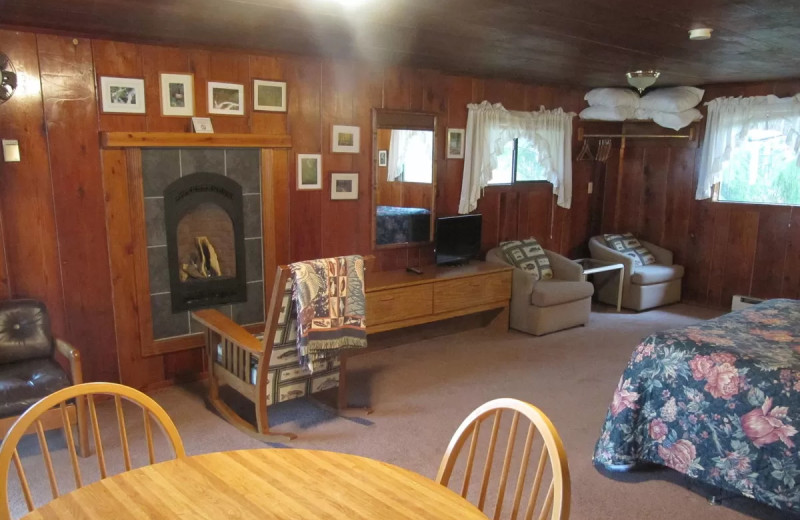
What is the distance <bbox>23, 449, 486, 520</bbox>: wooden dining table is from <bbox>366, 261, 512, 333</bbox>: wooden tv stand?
8.85 ft

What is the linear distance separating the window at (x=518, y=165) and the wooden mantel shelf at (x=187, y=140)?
2394 mm

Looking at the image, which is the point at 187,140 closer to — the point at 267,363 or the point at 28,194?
the point at 28,194

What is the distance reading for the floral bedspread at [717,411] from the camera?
250 cm

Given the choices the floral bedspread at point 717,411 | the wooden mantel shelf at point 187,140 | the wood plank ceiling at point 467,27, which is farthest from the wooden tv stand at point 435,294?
the floral bedspread at point 717,411

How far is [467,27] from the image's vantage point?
320 centimetres

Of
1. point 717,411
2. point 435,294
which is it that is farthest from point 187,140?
point 717,411

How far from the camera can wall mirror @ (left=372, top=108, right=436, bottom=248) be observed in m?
4.82

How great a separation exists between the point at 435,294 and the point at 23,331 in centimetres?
270

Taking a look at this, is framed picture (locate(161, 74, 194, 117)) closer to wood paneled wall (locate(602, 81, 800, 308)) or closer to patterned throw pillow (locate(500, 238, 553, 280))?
patterned throw pillow (locate(500, 238, 553, 280))

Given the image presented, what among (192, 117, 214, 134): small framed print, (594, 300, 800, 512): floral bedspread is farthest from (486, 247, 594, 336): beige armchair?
(192, 117, 214, 134): small framed print

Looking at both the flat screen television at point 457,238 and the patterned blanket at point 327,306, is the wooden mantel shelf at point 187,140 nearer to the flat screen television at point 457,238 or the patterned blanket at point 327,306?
the patterned blanket at point 327,306

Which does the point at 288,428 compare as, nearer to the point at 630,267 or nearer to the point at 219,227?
the point at 219,227

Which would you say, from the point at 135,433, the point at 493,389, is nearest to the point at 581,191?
the point at 493,389

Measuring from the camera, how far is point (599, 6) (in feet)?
8.84
